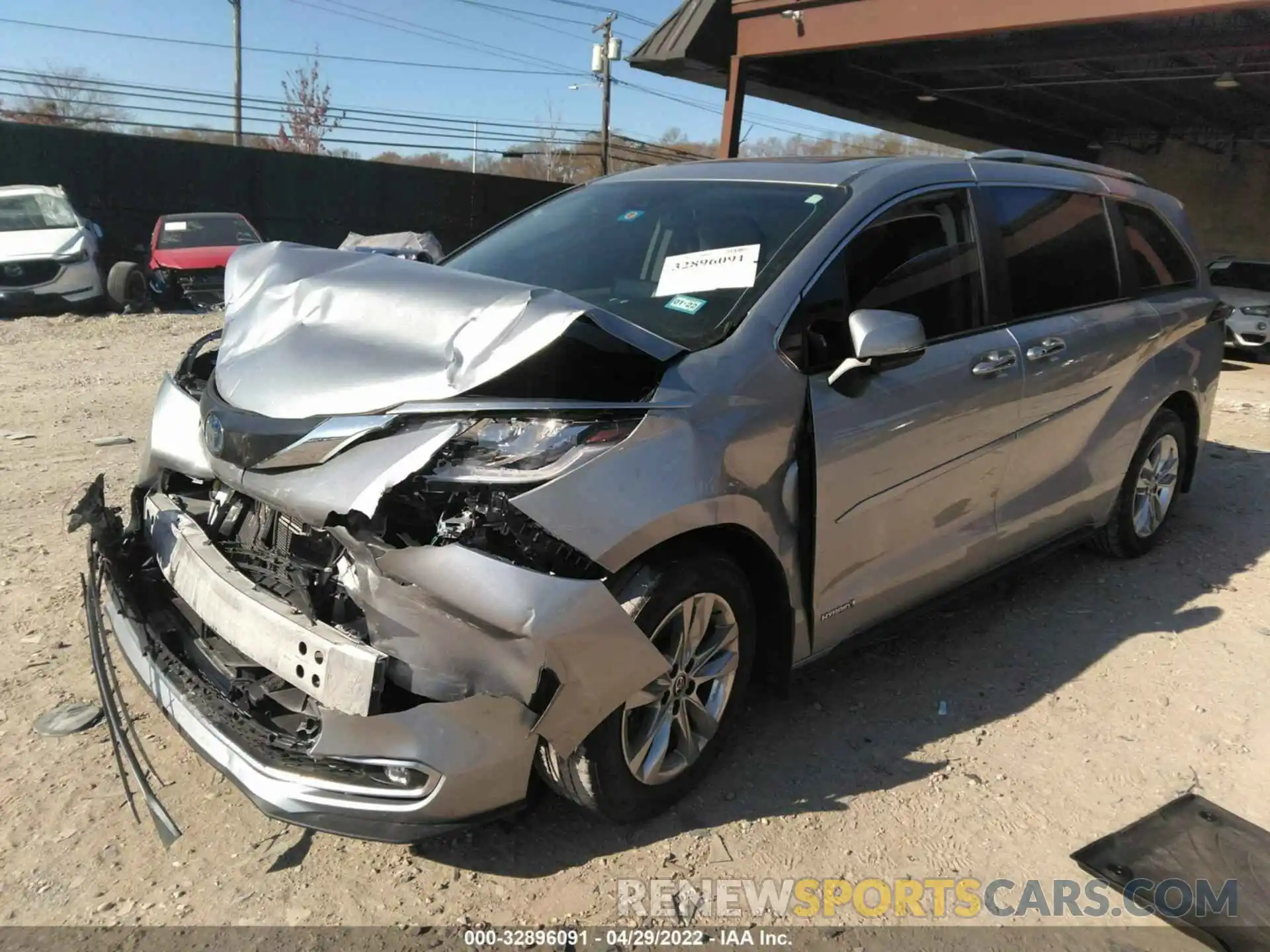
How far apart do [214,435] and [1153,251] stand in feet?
14.6

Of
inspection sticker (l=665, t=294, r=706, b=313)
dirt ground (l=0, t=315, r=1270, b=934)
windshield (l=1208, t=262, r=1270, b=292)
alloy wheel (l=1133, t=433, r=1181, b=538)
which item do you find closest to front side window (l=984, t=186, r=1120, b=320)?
alloy wheel (l=1133, t=433, r=1181, b=538)

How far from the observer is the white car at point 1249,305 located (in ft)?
44.8

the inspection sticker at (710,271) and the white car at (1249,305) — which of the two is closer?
the inspection sticker at (710,271)

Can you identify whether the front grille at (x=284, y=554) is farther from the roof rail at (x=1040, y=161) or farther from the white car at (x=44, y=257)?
the white car at (x=44, y=257)

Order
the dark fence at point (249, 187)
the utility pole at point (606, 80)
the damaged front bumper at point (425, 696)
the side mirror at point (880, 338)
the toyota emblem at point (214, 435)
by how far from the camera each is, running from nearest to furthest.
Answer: the damaged front bumper at point (425, 696) → the toyota emblem at point (214, 435) → the side mirror at point (880, 338) → the dark fence at point (249, 187) → the utility pole at point (606, 80)

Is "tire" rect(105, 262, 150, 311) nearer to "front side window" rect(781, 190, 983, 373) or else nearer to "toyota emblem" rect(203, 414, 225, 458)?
"toyota emblem" rect(203, 414, 225, 458)

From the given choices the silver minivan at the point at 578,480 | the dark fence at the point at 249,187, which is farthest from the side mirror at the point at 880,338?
the dark fence at the point at 249,187

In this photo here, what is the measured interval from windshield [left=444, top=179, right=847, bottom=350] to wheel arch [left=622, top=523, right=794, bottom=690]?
546 mm

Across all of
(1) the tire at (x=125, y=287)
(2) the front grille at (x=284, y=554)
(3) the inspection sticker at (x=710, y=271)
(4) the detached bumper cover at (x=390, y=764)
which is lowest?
(1) the tire at (x=125, y=287)

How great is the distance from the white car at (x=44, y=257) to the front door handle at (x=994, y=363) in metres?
12.9

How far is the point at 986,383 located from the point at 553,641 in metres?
2.10

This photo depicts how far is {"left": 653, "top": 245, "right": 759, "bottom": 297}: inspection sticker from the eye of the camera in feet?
10.1

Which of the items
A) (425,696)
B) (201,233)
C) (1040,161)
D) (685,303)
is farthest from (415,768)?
(201,233)

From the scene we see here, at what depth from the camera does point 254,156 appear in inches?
754
